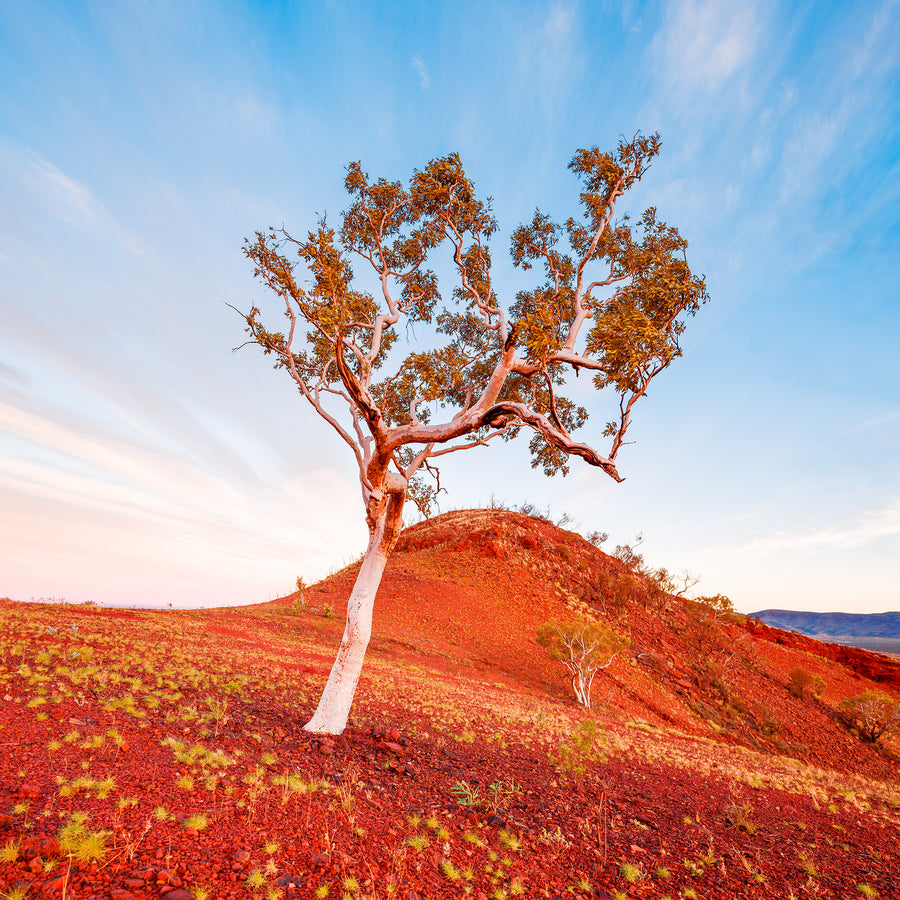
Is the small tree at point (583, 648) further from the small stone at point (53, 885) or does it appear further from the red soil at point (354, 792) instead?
the small stone at point (53, 885)

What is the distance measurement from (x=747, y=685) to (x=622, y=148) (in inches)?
1414

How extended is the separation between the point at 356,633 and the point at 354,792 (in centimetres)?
284

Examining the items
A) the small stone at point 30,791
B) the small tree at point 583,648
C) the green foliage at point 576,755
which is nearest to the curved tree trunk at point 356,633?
the small stone at point 30,791

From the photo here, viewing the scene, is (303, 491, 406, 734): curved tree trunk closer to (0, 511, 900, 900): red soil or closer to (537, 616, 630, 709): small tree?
(0, 511, 900, 900): red soil

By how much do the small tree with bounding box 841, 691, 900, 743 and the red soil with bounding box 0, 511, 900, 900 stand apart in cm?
2168

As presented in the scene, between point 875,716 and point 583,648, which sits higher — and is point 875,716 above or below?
below

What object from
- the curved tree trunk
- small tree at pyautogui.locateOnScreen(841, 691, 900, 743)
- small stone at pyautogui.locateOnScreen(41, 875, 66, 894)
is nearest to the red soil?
small stone at pyautogui.locateOnScreen(41, 875, 66, 894)

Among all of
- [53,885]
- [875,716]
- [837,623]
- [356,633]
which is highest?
[837,623]

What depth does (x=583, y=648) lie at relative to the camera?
23469 millimetres

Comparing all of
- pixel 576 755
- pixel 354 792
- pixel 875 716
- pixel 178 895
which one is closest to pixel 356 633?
pixel 354 792

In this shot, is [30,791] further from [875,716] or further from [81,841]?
[875,716]

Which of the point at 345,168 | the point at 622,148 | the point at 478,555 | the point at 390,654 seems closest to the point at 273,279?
the point at 345,168

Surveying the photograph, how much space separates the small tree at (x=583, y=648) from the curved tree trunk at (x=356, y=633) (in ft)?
55.5

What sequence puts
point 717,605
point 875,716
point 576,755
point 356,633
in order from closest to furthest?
1. point 356,633
2. point 576,755
3. point 875,716
4. point 717,605
